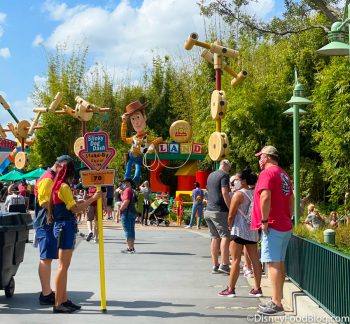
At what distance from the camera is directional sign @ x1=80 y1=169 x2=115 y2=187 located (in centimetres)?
802

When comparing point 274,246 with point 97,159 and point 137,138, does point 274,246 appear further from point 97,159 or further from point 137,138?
point 137,138

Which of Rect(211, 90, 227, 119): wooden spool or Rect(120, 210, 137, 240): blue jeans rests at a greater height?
Rect(211, 90, 227, 119): wooden spool

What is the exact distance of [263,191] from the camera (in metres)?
7.23

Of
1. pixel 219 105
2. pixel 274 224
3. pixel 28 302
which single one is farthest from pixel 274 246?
pixel 219 105

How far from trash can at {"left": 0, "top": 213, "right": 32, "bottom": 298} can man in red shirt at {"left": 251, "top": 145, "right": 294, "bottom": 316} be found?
10.3 ft

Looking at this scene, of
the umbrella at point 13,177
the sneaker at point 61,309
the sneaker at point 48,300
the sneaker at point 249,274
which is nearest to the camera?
the sneaker at point 61,309

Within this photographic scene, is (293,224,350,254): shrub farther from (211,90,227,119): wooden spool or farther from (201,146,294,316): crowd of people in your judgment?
(211,90,227,119): wooden spool

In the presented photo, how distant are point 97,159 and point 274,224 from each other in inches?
91.2

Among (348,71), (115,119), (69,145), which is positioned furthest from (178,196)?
(115,119)

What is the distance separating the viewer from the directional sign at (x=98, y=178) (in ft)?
26.3

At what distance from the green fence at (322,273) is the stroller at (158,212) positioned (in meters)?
16.5

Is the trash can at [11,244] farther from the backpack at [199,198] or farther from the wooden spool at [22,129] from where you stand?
the wooden spool at [22,129]

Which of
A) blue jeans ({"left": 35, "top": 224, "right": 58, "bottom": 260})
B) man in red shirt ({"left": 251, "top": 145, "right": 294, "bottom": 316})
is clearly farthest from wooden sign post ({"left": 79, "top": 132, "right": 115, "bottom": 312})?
man in red shirt ({"left": 251, "top": 145, "right": 294, "bottom": 316})

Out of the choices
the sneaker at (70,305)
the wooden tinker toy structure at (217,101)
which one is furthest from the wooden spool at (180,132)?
the sneaker at (70,305)
